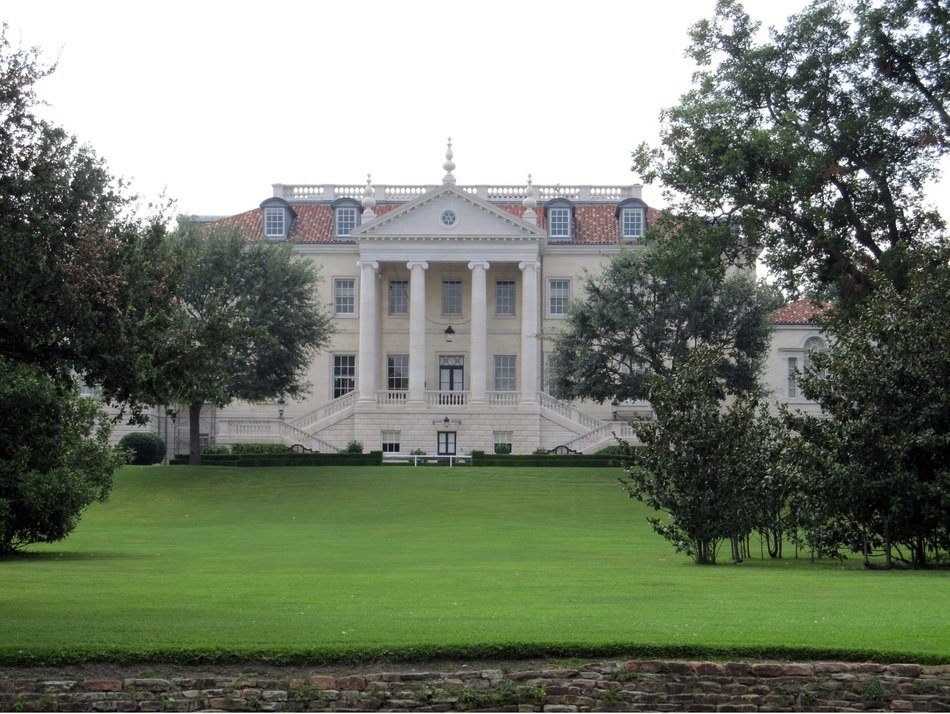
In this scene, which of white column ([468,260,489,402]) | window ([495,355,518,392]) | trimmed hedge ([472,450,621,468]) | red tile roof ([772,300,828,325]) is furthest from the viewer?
window ([495,355,518,392])

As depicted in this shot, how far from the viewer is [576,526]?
37062mm

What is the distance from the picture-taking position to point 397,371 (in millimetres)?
69562

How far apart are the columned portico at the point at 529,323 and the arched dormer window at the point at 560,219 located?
6067 millimetres

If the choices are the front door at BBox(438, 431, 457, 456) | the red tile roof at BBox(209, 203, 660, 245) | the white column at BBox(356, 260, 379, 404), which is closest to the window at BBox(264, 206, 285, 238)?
the red tile roof at BBox(209, 203, 660, 245)

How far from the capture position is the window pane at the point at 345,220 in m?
71.4

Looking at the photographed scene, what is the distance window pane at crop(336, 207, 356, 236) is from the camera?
71375mm

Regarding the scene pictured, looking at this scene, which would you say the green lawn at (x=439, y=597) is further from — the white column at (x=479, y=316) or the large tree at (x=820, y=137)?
the white column at (x=479, y=316)

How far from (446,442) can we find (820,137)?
3224 centimetres

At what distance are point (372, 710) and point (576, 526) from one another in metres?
23.9

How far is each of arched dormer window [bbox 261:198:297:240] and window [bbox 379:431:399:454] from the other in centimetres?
1494

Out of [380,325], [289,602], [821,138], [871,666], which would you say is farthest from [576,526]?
[380,325]

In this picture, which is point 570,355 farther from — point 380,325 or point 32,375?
point 32,375

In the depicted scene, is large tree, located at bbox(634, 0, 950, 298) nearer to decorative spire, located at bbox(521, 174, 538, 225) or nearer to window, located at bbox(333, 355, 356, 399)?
decorative spire, located at bbox(521, 174, 538, 225)

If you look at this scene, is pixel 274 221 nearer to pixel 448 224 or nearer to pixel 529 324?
pixel 448 224
